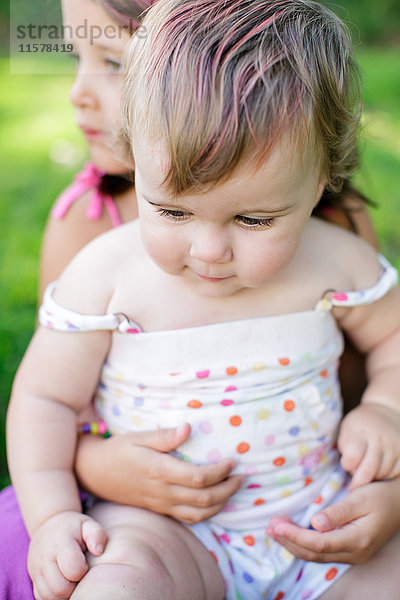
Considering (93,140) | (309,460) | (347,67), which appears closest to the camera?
(347,67)

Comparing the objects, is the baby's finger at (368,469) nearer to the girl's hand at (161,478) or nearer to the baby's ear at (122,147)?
the girl's hand at (161,478)

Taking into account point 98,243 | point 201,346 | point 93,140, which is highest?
point 93,140

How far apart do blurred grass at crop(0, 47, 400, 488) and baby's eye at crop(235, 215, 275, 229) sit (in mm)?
A: 400

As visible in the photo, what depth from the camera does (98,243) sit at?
1.45 m

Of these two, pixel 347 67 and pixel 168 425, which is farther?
pixel 168 425

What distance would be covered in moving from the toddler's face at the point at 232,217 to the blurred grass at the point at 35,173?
1.19 ft

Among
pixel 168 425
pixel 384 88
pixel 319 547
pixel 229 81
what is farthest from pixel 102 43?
pixel 384 88

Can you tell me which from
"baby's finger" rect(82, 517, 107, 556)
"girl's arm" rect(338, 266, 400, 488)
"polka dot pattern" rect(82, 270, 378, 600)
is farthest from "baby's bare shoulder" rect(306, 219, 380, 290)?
"baby's finger" rect(82, 517, 107, 556)

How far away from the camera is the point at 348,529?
1379 mm

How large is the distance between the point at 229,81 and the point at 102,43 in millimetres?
604

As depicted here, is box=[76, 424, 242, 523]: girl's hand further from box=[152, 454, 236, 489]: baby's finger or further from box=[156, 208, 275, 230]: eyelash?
box=[156, 208, 275, 230]: eyelash

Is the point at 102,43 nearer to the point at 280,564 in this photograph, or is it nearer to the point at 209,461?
the point at 209,461

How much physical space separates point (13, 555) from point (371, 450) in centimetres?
78

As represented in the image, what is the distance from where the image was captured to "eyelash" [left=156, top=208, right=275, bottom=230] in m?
1.17
